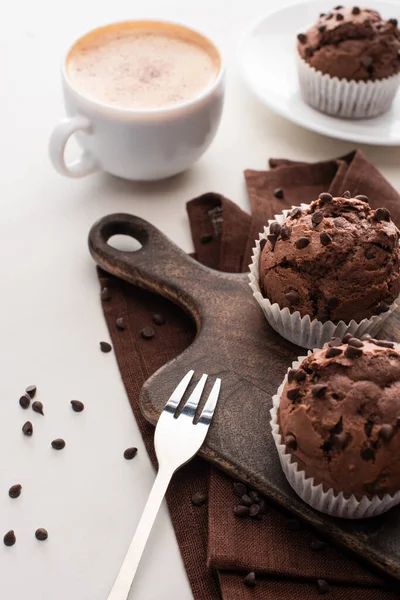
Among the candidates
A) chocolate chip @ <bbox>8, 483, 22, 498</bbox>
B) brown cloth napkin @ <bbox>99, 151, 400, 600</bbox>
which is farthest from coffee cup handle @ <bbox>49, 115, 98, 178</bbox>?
chocolate chip @ <bbox>8, 483, 22, 498</bbox>

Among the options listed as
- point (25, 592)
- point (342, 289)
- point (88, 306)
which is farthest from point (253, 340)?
point (25, 592)

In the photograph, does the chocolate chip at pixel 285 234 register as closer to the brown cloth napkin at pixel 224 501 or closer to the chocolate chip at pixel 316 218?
the chocolate chip at pixel 316 218

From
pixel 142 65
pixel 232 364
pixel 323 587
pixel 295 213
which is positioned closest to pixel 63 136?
pixel 142 65

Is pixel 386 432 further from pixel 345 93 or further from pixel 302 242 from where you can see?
pixel 345 93

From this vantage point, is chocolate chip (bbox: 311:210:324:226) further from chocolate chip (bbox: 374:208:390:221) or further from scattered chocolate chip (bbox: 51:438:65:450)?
scattered chocolate chip (bbox: 51:438:65:450)

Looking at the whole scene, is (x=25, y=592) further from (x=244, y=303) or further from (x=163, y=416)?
(x=244, y=303)
